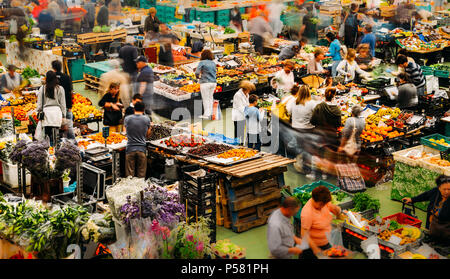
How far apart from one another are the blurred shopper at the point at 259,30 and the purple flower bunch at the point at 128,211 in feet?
35.0

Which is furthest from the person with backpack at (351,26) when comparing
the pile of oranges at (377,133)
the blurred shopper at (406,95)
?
the pile of oranges at (377,133)

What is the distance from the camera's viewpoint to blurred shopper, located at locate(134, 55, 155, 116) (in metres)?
11.4

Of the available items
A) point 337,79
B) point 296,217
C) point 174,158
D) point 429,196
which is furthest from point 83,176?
point 337,79

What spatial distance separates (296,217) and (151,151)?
271 centimetres

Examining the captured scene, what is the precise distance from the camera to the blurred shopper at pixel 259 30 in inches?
634

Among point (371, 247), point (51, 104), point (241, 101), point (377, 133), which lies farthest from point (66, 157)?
point (377, 133)

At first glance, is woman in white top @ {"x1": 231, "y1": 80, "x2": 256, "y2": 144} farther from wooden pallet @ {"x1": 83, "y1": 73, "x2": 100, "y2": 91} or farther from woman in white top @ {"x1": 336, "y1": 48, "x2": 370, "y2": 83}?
wooden pallet @ {"x1": 83, "y1": 73, "x2": 100, "y2": 91}

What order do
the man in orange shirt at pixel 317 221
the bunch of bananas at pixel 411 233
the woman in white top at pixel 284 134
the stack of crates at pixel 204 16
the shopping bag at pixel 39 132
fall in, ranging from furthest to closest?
1. the stack of crates at pixel 204 16
2. the woman in white top at pixel 284 134
3. the shopping bag at pixel 39 132
4. the bunch of bananas at pixel 411 233
5. the man in orange shirt at pixel 317 221

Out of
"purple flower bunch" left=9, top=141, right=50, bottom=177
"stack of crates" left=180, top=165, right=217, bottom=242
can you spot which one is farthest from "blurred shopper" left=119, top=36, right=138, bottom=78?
"stack of crates" left=180, top=165, right=217, bottom=242

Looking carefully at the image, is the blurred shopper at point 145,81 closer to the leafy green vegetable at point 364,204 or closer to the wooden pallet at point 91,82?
the wooden pallet at point 91,82

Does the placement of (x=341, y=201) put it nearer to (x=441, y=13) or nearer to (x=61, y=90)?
(x=61, y=90)

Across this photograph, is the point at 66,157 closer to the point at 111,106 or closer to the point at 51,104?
the point at 51,104

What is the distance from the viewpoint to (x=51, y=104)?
9.62m

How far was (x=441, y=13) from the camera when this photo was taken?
20875mm
